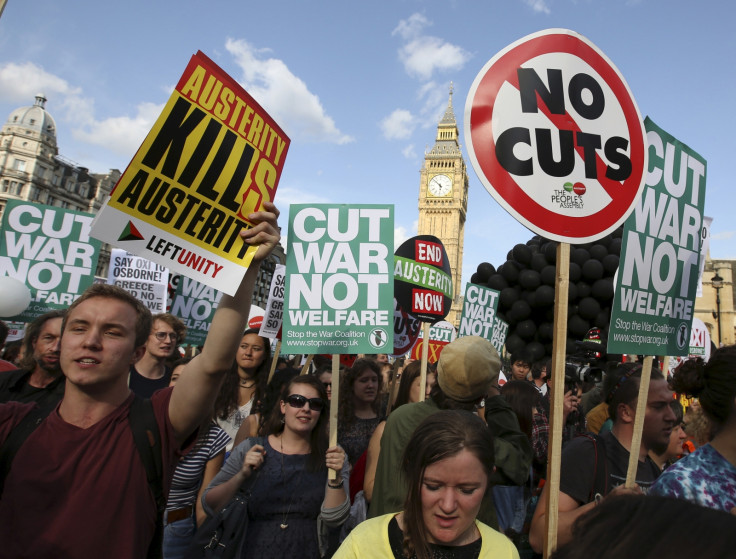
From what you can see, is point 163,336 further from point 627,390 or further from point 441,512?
point 627,390

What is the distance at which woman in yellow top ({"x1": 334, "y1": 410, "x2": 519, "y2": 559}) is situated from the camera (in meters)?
1.55

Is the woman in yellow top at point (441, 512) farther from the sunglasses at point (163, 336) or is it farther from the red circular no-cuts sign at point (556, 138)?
the sunglasses at point (163, 336)

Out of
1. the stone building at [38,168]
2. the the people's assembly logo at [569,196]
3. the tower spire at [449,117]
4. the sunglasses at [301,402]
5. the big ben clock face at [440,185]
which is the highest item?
the tower spire at [449,117]

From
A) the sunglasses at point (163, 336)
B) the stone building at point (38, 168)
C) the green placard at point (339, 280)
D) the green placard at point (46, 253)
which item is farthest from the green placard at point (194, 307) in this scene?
the stone building at point (38, 168)

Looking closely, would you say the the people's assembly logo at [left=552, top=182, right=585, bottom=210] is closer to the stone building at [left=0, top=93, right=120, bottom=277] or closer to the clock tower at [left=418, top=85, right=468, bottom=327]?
the stone building at [left=0, top=93, right=120, bottom=277]

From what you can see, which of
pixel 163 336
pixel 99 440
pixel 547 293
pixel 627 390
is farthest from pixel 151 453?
pixel 547 293

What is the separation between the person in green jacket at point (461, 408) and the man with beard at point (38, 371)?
56.1 inches

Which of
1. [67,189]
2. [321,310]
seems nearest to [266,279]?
[67,189]

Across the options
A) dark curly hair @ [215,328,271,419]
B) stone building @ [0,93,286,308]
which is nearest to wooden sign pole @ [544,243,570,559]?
dark curly hair @ [215,328,271,419]

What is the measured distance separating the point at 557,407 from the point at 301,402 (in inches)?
57.7

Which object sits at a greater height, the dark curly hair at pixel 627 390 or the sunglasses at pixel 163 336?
the dark curly hair at pixel 627 390

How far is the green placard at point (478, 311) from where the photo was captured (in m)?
7.75

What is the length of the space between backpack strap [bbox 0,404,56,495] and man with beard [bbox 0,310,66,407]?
43cm

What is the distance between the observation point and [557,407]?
6.00 feet
